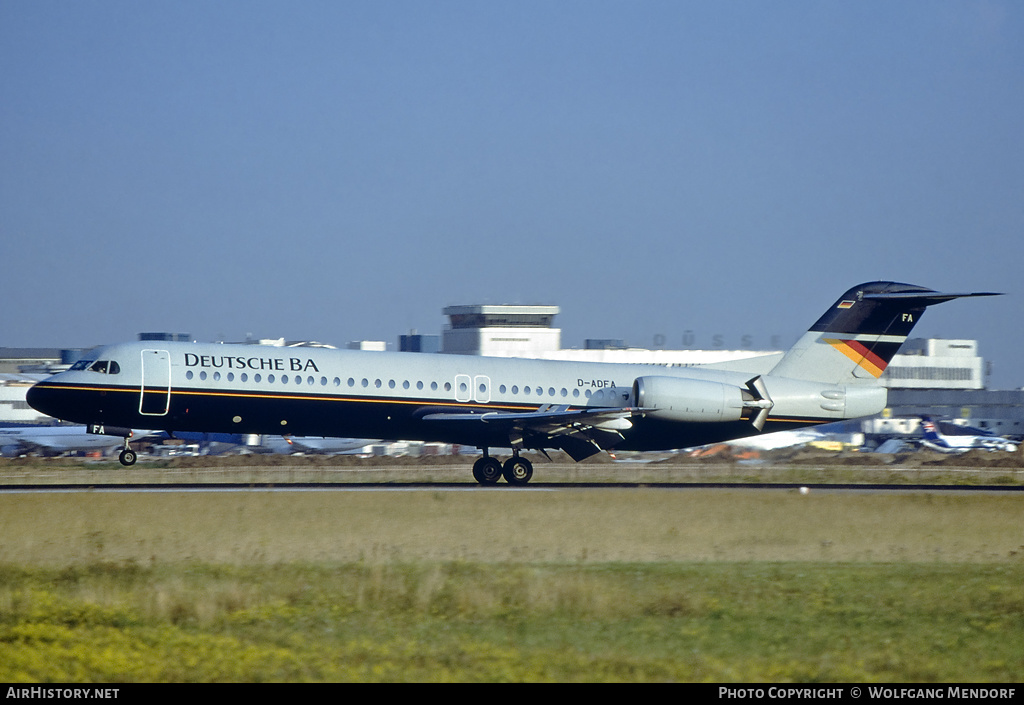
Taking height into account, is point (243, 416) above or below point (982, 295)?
below

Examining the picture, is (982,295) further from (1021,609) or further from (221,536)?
(221,536)

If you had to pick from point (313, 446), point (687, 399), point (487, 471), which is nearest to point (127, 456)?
point (487, 471)

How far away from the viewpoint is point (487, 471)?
101 ft

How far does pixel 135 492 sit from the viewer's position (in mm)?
25562

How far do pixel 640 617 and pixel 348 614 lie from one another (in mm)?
3774

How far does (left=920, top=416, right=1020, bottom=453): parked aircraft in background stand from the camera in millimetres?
55656

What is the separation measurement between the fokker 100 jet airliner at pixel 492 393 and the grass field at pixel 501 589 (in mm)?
4230

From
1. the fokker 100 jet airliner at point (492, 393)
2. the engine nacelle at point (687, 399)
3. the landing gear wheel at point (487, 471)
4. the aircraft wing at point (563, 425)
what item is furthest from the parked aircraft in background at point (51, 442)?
the engine nacelle at point (687, 399)

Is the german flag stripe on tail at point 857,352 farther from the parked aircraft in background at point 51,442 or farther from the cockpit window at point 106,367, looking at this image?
the parked aircraft in background at point 51,442

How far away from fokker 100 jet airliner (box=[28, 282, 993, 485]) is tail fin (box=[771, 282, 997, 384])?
1.5 inches

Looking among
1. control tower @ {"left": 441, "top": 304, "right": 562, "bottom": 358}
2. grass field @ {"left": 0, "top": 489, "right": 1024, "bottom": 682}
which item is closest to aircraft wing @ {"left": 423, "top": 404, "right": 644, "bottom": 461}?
grass field @ {"left": 0, "top": 489, "right": 1024, "bottom": 682}

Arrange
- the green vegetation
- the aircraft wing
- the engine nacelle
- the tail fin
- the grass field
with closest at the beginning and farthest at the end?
the green vegetation
the grass field
the aircraft wing
the engine nacelle
the tail fin

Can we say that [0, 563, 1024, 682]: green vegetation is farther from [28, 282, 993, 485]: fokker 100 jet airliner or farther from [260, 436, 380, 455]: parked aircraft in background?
[260, 436, 380, 455]: parked aircraft in background
